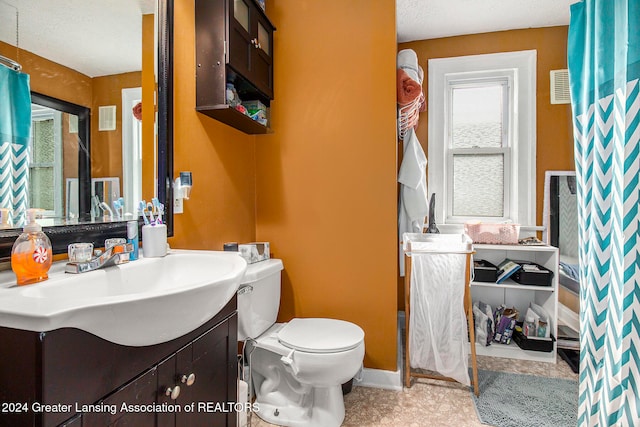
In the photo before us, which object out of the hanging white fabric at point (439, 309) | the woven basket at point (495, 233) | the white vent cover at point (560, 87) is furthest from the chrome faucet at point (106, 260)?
the white vent cover at point (560, 87)

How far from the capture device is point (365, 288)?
1950mm

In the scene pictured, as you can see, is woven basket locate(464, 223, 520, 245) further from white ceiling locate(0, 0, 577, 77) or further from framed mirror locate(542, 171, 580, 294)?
white ceiling locate(0, 0, 577, 77)

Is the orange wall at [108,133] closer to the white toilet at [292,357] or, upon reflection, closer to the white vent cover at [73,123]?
the white vent cover at [73,123]

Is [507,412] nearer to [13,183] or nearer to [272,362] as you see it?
[272,362]

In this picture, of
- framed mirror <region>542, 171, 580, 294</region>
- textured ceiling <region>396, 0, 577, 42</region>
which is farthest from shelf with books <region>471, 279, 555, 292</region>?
textured ceiling <region>396, 0, 577, 42</region>

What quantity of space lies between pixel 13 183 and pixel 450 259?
6.27 ft

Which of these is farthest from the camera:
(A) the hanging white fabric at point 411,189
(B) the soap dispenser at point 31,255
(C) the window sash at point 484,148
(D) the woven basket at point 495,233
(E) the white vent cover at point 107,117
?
(C) the window sash at point 484,148

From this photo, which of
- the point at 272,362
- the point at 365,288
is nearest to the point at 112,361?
the point at 272,362

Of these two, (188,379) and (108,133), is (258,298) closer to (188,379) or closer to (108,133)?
(188,379)

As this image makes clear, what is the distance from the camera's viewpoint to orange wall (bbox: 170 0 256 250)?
1438 mm

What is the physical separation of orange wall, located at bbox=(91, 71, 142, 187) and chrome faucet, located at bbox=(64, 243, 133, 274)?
0.91 feet

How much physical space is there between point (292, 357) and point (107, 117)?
1.23 metres

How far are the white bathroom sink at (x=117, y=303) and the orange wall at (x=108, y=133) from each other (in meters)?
0.36

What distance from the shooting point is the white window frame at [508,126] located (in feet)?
8.38
